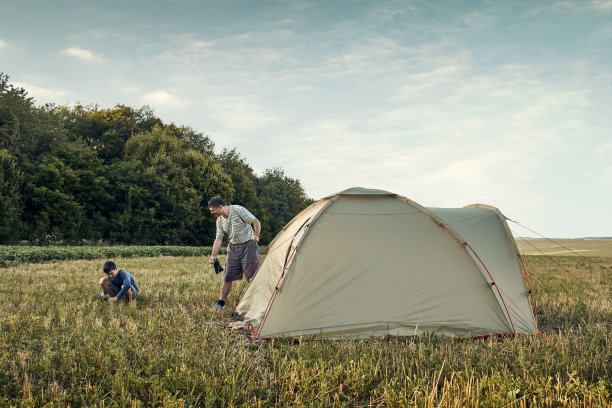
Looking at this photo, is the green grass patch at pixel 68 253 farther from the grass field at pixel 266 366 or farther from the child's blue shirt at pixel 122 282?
the grass field at pixel 266 366

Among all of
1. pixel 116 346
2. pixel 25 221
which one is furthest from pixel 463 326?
pixel 25 221

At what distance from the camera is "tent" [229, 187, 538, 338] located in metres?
5.95

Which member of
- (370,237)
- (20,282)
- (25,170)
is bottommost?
(20,282)

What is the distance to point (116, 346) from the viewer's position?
16.2 feet

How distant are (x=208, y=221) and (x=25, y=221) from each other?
1806cm

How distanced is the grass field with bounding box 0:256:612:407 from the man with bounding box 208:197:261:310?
1017 mm

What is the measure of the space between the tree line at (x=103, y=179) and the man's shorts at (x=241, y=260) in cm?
2730

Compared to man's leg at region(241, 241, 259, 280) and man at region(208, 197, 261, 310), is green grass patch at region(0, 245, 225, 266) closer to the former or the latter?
man at region(208, 197, 261, 310)

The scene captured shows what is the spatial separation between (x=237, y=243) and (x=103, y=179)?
3286 centimetres

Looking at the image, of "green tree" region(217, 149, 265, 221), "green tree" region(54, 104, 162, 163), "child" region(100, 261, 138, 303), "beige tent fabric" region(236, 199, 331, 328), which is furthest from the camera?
"green tree" region(217, 149, 265, 221)

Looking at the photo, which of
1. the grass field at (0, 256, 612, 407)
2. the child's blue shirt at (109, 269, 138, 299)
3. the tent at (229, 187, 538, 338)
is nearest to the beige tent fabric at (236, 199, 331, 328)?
the tent at (229, 187, 538, 338)

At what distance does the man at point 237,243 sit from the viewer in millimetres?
7664

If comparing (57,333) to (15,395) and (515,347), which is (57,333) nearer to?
(15,395)

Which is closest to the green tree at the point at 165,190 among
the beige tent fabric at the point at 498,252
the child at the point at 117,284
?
the child at the point at 117,284
